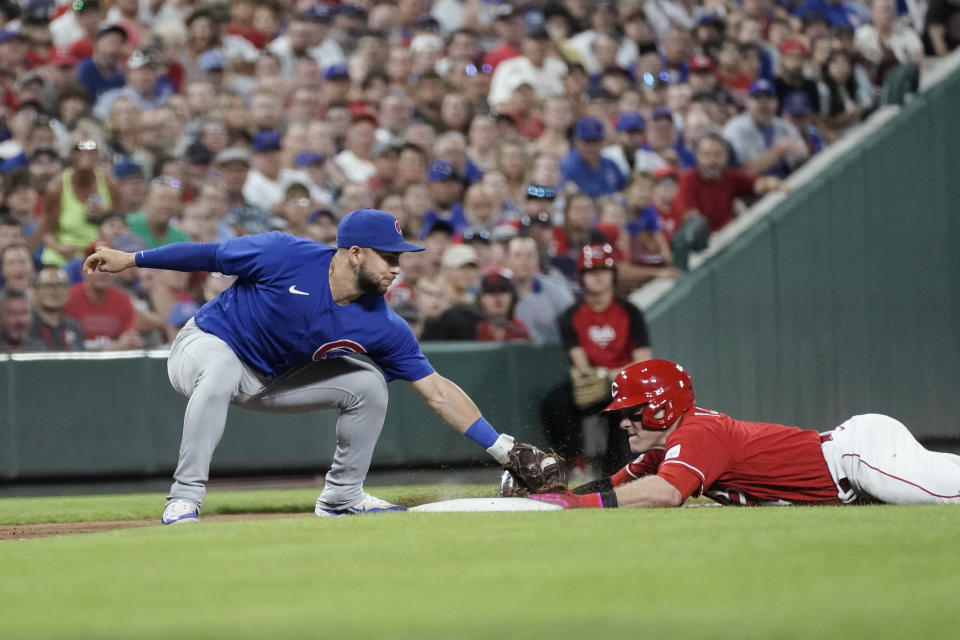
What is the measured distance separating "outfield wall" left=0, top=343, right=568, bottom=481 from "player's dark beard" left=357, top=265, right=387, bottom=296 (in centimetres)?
401

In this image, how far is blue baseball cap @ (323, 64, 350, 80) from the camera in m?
13.2

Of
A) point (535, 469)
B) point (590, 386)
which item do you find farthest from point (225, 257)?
point (590, 386)

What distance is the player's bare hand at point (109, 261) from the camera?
660 centimetres

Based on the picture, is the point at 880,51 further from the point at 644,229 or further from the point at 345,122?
the point at 345,122

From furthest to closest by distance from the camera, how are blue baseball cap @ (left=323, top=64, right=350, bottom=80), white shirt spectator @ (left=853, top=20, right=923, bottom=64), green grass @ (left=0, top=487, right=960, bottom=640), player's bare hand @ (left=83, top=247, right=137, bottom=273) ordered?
1. white shirt spectator @ (left=853, top=20, right=923, bottom=64)
2. blue baseball cap @ (left=323, top=64, right=350, bottom=80)
3. player's bare hand @ (left=83, top=247, right=137, bottom=273)
4. green grass @ (left=0, top=487, right=960, bottom=640)

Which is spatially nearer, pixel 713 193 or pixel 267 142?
pixel 267 142

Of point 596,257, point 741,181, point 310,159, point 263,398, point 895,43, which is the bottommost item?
point 263,398

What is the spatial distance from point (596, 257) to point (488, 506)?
371cm

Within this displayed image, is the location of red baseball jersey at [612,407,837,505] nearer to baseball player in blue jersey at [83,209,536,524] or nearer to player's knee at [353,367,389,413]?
baseball player in blue jersey at [83,209,536,524]

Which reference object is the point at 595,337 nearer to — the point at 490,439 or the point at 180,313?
the point at 180,313

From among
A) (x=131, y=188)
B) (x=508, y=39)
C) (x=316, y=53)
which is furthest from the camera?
(x=508, y=39)

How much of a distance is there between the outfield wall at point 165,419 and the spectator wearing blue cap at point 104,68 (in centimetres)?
351

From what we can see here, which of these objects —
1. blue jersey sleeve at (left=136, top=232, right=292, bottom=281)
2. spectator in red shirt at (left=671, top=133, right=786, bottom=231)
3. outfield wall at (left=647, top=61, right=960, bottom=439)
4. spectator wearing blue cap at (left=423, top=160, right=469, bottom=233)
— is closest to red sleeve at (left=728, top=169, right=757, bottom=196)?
spectator in red shirt at (left=671, top=133, right=786, bottom=231)

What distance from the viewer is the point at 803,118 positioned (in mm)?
14070
